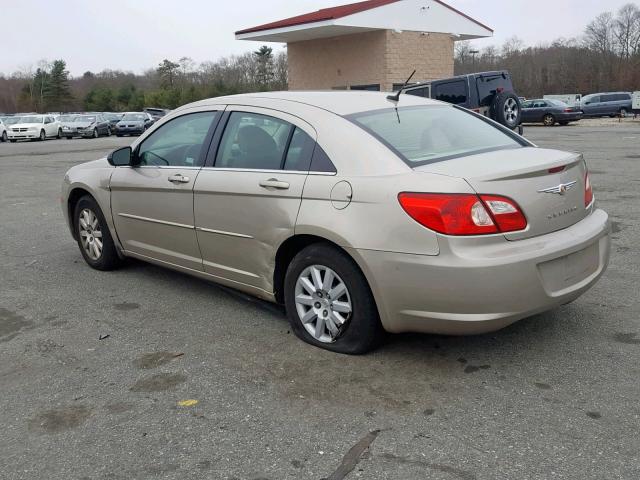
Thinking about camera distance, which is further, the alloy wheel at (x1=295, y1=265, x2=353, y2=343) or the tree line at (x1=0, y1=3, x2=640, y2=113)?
the tree line at (x1=0, y1=3, x2=640, y2=113)

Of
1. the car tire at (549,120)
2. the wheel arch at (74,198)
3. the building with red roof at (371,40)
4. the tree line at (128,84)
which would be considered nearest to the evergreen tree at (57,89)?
the tree line at (128,84)

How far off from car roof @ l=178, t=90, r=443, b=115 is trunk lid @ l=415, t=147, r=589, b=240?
80 cm

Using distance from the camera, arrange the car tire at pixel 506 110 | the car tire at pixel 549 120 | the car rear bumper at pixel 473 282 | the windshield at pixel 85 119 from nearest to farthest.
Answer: the car rear bumper at pixel 473 282
the car tire at pixel 506 110
the car tire at pixel 549 120
the windshield at pixel 85 119

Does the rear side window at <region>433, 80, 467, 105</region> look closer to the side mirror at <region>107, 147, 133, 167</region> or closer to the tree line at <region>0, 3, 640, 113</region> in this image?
the side mirror at <region>107, 147, 133, 167</region>

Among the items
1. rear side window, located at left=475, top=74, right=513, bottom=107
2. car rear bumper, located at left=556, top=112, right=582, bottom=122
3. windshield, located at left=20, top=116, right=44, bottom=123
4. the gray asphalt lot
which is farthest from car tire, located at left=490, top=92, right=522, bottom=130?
windshield, located at left=20, top=116, right=44, bottom=123

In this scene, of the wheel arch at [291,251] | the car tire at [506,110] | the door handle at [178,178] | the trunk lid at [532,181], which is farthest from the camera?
the car tire at [506,110]

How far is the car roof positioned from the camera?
13.9ft

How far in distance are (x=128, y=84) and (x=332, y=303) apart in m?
82.0

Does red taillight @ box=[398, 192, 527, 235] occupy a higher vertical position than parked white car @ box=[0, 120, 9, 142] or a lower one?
lower

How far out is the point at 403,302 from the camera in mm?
3512

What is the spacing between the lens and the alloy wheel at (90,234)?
593cm

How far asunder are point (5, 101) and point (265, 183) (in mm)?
93265

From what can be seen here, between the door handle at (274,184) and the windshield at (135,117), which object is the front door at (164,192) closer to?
the door handle at (274,184)

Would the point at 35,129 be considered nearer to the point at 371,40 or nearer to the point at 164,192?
the point at 371,40
